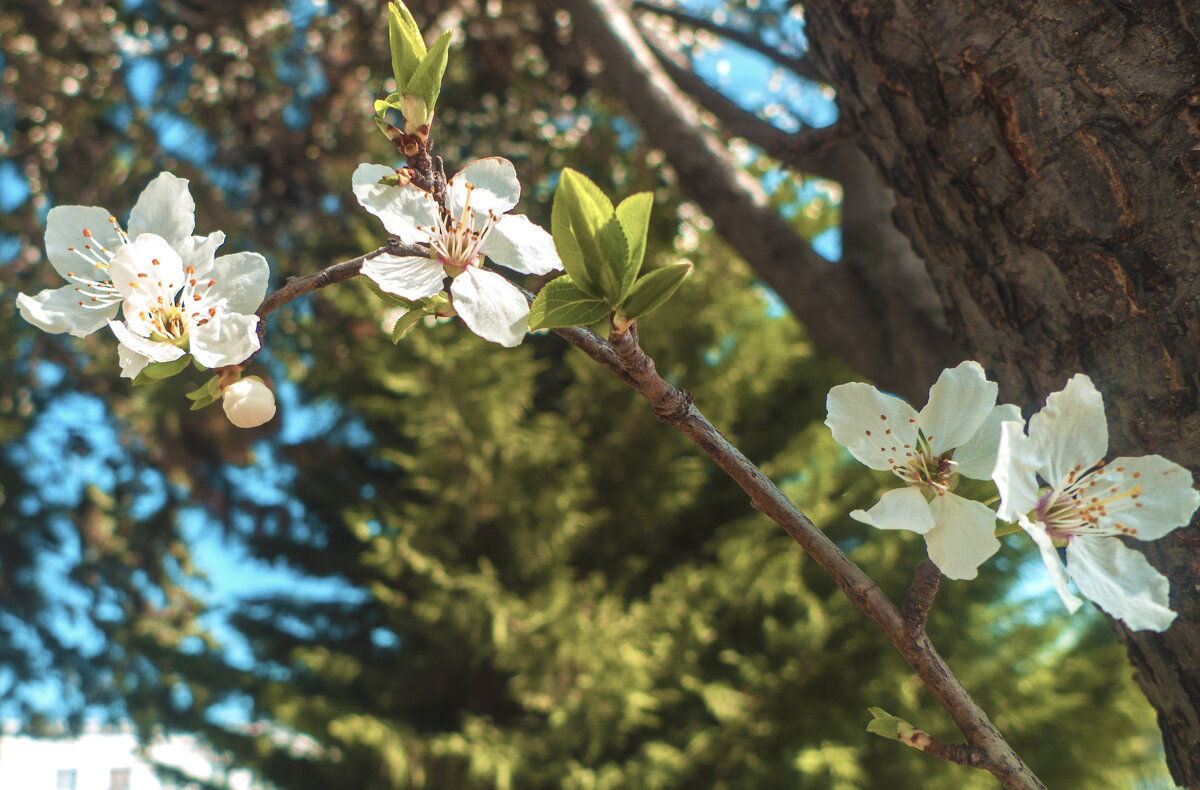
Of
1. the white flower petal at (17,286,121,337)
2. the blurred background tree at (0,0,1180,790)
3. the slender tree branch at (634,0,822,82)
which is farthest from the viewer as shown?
the blurred background tree at (0,0,1180,790)

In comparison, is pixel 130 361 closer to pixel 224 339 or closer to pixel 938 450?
pixel 224 339

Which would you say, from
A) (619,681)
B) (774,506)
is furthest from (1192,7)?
(619,681)

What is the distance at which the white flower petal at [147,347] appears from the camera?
0.38 metres

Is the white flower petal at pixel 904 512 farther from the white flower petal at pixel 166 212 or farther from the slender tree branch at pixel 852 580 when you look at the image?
the white flower petal at pixel 166 212

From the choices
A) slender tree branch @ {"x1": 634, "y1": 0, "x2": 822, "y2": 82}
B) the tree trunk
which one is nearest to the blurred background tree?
slender tree branch @ {"x1": 634, "y1": 0, "x2": 822, "y2": 82}

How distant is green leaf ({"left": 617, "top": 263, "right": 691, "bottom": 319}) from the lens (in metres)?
0.34

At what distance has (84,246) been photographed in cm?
48

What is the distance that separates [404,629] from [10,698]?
56.6 inches

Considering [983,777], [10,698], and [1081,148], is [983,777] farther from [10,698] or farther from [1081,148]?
[10,698]

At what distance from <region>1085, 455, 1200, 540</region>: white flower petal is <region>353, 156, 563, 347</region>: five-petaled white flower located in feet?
0.88

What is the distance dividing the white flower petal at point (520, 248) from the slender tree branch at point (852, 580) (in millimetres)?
46

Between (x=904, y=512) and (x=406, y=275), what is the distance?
246 mm

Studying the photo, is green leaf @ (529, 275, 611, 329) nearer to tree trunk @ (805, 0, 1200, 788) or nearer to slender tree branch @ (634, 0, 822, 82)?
tree trunk @ (805, 0, 1200, 788)

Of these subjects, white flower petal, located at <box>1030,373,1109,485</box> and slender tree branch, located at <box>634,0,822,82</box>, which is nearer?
white flower petal, located at <box>1030,373,1109,485</box>
